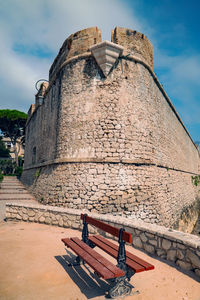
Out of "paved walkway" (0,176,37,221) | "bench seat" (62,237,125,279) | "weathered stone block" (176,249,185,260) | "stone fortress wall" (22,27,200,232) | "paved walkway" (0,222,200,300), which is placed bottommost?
"paved walkway" (0,176,37,221)

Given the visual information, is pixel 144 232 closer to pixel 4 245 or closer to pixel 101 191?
pixel 4 245

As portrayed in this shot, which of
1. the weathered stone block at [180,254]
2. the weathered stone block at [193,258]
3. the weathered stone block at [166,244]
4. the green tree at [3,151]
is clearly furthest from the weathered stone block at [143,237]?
the green tree at [3,151]

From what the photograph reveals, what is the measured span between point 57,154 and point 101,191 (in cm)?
272

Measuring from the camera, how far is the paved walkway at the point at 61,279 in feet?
7.64

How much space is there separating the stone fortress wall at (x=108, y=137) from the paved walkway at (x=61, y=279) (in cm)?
350

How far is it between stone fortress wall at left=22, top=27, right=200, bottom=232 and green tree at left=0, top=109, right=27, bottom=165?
2094 centimetres

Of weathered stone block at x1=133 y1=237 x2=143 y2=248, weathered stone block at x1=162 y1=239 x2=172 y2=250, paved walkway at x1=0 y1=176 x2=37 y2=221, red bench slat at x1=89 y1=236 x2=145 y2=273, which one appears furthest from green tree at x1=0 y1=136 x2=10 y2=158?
weathered stone block at x1=162 y1=239 x2=172 y2=250

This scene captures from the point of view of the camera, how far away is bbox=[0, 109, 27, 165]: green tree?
1085 inches

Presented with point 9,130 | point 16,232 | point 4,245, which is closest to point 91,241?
point 4,245

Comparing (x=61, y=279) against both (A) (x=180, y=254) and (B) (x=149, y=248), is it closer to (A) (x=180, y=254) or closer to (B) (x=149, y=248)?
(B) (x=149, y=248)

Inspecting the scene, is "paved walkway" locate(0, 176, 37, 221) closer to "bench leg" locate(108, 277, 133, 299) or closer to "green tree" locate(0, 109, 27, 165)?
"bench leg" locate(108, 277, 133, 299)

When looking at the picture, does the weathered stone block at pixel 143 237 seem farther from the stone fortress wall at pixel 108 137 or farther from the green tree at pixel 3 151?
the green tree at pixel 3 151

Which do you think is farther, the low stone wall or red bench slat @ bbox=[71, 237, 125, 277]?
the low stone wall

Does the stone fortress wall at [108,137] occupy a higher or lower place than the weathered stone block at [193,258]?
higher
